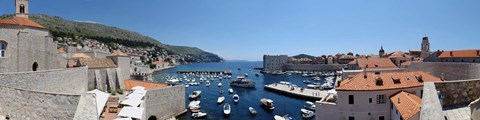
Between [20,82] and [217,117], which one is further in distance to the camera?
[217,117]

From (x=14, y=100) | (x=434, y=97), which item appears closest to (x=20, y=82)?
(x=14, y=100)

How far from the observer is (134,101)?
66.5ft

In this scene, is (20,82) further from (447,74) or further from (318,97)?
(318,97)

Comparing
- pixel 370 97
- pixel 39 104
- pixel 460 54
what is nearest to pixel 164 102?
pixel 39 104

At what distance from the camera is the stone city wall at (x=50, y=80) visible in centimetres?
1350

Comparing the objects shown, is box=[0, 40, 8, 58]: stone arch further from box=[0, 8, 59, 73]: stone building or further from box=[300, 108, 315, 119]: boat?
box=[300, 108, 315, 119]: boat

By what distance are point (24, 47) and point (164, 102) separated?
12165 millimetres

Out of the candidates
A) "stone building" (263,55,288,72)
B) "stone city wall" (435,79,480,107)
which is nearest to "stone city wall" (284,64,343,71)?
"stone building" (263,55,288,72)

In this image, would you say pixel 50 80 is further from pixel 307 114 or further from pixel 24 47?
pixel 307 114

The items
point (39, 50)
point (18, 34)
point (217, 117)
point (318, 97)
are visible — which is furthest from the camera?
point (318, 97)

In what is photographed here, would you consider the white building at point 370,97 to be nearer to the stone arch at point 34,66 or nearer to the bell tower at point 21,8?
the stone arch at point 34,66

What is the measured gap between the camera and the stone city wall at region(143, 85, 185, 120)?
2575cm

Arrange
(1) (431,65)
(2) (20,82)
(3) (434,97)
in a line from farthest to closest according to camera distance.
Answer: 1. (1) (431,65)
2. (2) (20,82)
3. (3) (434,97)

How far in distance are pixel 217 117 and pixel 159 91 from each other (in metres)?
8.42
